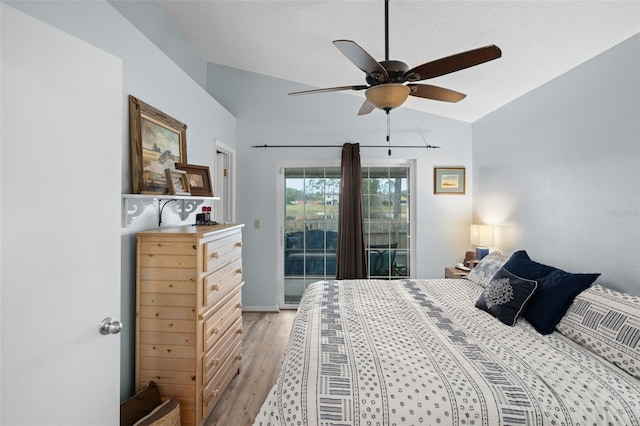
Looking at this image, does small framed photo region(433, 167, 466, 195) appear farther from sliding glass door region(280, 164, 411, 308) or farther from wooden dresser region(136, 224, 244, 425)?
wooden dresser region(136, 224, 244, 425)

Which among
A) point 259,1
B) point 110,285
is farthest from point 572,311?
point 259,1

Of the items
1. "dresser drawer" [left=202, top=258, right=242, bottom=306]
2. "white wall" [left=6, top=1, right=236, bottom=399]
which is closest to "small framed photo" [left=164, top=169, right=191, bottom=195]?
"white wall" [left=6, top=1, right=236, bottom=399]

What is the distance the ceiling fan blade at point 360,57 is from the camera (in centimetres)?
153

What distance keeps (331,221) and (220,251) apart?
2.25 m

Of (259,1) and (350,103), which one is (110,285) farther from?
(350,103)

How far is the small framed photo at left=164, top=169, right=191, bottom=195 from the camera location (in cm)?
233

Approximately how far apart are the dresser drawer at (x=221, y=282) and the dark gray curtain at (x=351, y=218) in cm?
174

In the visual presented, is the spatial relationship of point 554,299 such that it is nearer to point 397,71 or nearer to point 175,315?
point 397,71

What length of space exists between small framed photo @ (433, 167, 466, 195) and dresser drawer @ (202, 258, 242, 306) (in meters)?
2.75

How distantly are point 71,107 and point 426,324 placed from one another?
78.2 inches

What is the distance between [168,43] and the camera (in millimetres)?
3109

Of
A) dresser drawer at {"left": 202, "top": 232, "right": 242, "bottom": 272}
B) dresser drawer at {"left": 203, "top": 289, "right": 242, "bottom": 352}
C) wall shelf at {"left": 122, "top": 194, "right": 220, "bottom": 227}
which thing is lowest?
dresser drawer at {"left": 203, "top": 289, "right": 242, "bottom": 352}

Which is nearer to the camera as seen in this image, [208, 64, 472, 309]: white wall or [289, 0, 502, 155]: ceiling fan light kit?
[289, 0, 502, 155]: ceiling fan light kit

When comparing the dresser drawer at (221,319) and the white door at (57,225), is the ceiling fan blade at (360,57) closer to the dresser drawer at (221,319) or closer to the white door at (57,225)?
the white door at (57,225)
